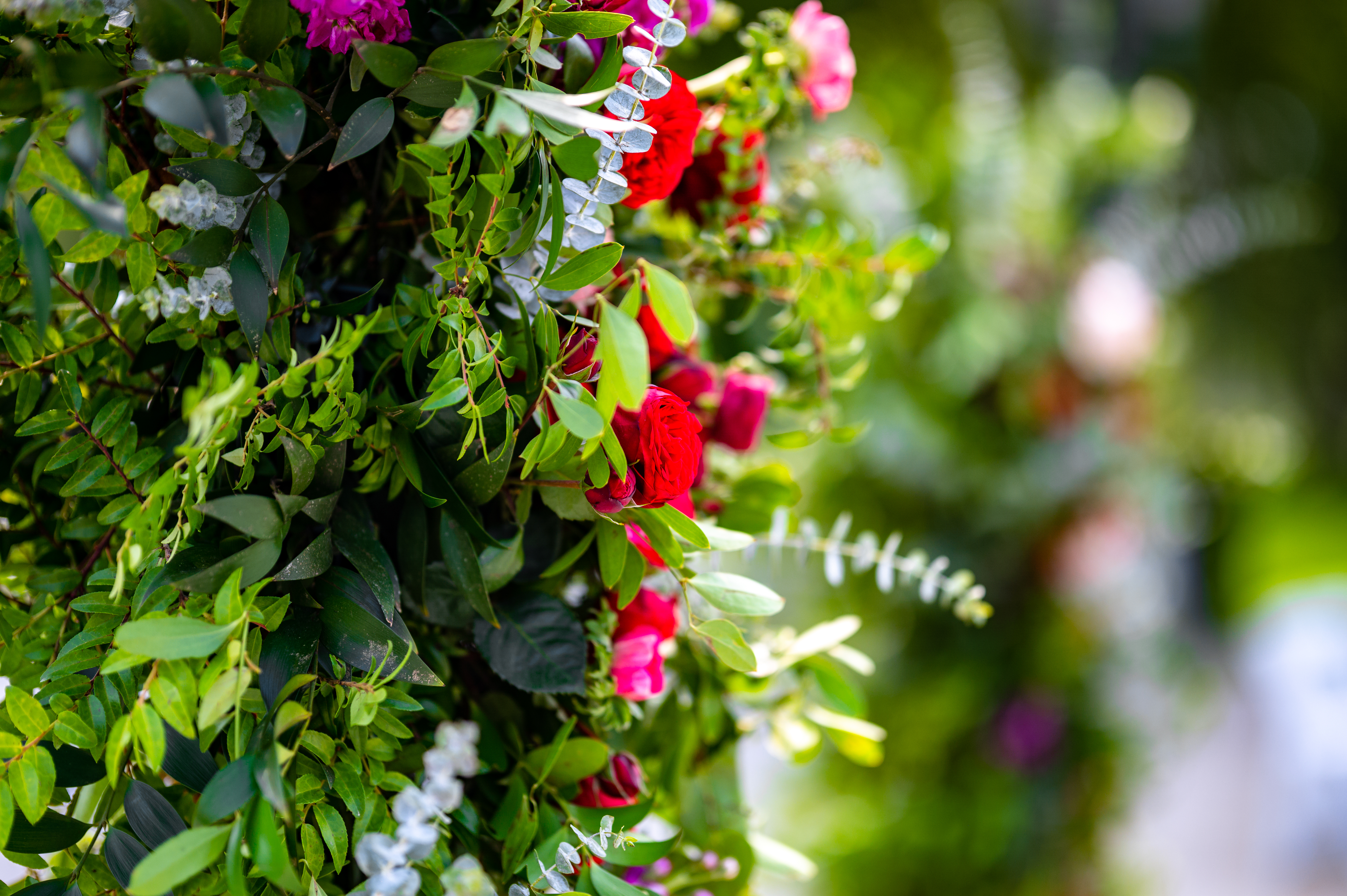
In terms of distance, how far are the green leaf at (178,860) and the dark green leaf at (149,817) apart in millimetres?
41

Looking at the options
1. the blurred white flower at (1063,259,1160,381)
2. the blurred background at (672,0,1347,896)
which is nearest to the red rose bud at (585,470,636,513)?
the blurred background at (672,0,1347,896)

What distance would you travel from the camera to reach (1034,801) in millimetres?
997

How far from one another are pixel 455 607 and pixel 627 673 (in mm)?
69

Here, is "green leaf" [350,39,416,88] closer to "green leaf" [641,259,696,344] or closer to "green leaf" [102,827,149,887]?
"green leaf" [641,259,696,344]

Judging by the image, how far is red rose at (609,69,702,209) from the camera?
281mm

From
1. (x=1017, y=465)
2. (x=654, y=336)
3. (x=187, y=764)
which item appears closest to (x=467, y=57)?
(x=654, y=336)

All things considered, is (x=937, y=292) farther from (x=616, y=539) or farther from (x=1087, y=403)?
(x=616, y=539)

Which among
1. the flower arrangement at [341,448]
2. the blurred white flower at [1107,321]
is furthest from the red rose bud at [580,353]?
the blurred white flower at [1107,321]

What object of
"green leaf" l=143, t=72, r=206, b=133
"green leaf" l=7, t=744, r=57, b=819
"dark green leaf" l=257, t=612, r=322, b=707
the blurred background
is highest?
"green leaf" l=143, t=72, r=206, b=133

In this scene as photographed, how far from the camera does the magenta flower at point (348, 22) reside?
0.24 meters

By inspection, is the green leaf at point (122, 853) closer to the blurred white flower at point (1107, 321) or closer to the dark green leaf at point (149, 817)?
the dark green leaf at point (149, 817)

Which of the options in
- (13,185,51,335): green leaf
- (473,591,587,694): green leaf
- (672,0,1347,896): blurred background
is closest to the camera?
(13,185,51,335): green leaf

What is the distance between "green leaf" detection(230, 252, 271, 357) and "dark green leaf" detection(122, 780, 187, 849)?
0.46 feet

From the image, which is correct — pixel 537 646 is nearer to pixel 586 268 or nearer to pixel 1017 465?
pixel 586 268
